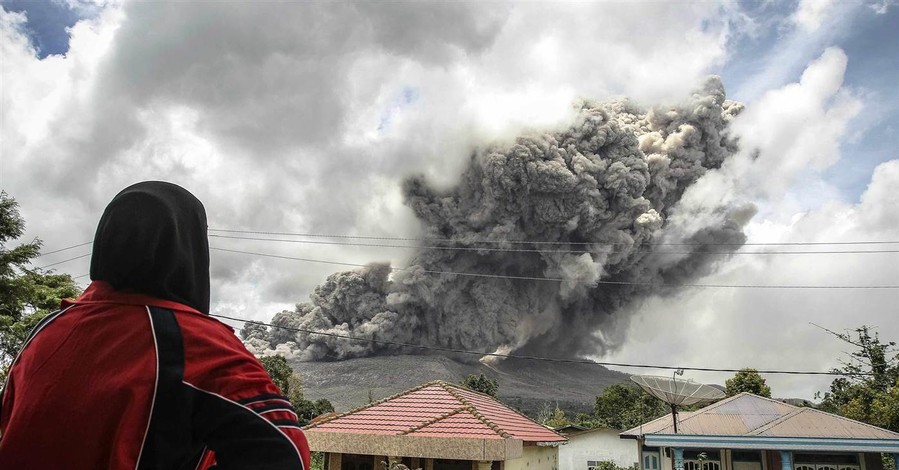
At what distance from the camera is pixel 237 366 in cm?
103

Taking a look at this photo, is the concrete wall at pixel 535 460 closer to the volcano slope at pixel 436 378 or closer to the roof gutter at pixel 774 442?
the roof gutter at pixel 774 442

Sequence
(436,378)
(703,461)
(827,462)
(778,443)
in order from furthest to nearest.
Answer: (436,378)
(703,461)
(827,462)
(778,443)

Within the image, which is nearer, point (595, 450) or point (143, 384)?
point (143, 384)

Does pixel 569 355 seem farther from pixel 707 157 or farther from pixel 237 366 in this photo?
pixel 237 366

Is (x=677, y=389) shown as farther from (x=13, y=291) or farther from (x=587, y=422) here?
(x=587, y=422)

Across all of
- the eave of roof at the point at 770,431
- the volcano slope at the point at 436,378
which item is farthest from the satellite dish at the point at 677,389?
the volcano slope at the point at 436,378

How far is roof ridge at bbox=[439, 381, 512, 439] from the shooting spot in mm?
8970

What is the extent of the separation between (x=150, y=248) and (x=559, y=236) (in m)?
48.6

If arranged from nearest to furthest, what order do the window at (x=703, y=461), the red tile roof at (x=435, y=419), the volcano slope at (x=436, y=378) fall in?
the red tile roof at (x=435, y=419) < the window at (x=703, y=461) < the volcano slope at (x=436, y=378)

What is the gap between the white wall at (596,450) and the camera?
2502cm

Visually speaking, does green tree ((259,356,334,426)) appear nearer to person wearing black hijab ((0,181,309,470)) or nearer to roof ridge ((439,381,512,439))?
roof ridge ((439,381,512,439))

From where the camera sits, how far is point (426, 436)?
27.9 feet

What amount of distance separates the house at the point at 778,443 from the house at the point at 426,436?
469 centimetres

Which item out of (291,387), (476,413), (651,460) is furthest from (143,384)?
(291,387)
